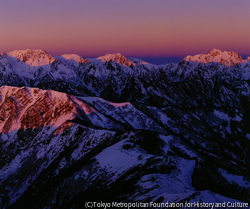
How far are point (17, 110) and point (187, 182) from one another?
116 meters

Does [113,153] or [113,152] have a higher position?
[113,153]

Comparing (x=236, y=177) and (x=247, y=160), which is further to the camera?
(x=247, y=160)

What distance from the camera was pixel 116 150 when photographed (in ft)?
260

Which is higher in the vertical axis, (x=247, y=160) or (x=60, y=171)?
(x=60, y=171)

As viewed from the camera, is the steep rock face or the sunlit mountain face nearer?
the sunlit mountain face

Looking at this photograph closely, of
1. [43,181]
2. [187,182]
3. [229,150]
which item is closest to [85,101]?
[43,181]

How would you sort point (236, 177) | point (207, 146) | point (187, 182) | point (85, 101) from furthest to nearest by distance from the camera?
point (85, 101)
point (207, 146)
point (236, 177)
point (187, 182)

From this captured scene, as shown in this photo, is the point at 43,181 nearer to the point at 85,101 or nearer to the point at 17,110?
the point at 85,101

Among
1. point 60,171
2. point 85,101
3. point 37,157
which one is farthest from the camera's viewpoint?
point 85,101

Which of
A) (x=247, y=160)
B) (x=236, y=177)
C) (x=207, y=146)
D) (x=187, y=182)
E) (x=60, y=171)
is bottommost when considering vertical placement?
(x=247, y=160)

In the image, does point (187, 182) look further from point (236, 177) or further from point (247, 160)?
point (247, 160)

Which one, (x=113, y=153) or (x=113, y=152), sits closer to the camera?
(x=113, y=153)

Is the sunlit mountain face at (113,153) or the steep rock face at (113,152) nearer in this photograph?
the sunlit mountain face at (113,153)

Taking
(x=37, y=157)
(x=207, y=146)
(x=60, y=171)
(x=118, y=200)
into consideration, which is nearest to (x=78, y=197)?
(x=118, y=200)
